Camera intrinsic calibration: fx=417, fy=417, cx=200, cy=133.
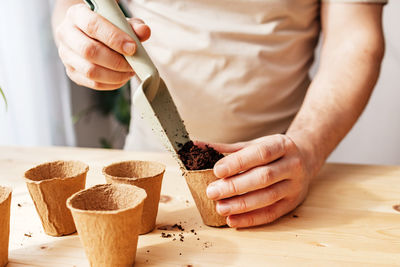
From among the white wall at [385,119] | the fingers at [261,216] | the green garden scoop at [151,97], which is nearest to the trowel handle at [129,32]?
the green garden scoop at [151,97]

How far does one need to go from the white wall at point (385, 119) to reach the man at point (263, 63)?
868 millimetres

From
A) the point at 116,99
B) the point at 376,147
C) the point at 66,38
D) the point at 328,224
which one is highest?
the point at 66,38

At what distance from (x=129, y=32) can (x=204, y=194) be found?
37 cm

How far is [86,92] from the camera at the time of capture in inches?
99.0

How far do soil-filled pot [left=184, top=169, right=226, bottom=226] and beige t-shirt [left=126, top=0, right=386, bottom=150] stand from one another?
53 cm

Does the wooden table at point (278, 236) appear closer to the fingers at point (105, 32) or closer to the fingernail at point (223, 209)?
the fingernail at point (223, 209)

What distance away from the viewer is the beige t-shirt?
1.29m

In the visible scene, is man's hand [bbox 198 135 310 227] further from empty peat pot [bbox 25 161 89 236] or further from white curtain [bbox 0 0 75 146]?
white curtain [bbox 0 0 75 146]

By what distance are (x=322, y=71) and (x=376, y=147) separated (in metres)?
1.18

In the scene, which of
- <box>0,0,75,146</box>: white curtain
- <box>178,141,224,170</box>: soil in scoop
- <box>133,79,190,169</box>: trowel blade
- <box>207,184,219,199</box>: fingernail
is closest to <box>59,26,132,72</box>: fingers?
<box>133,79,190,169</box>: trowel blade

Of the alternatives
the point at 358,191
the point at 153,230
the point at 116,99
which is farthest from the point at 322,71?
the point at 116,99

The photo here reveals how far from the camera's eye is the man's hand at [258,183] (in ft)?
2.72

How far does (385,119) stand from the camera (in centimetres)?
220

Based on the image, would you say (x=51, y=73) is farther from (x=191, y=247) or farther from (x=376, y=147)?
(x=376, y=147)
